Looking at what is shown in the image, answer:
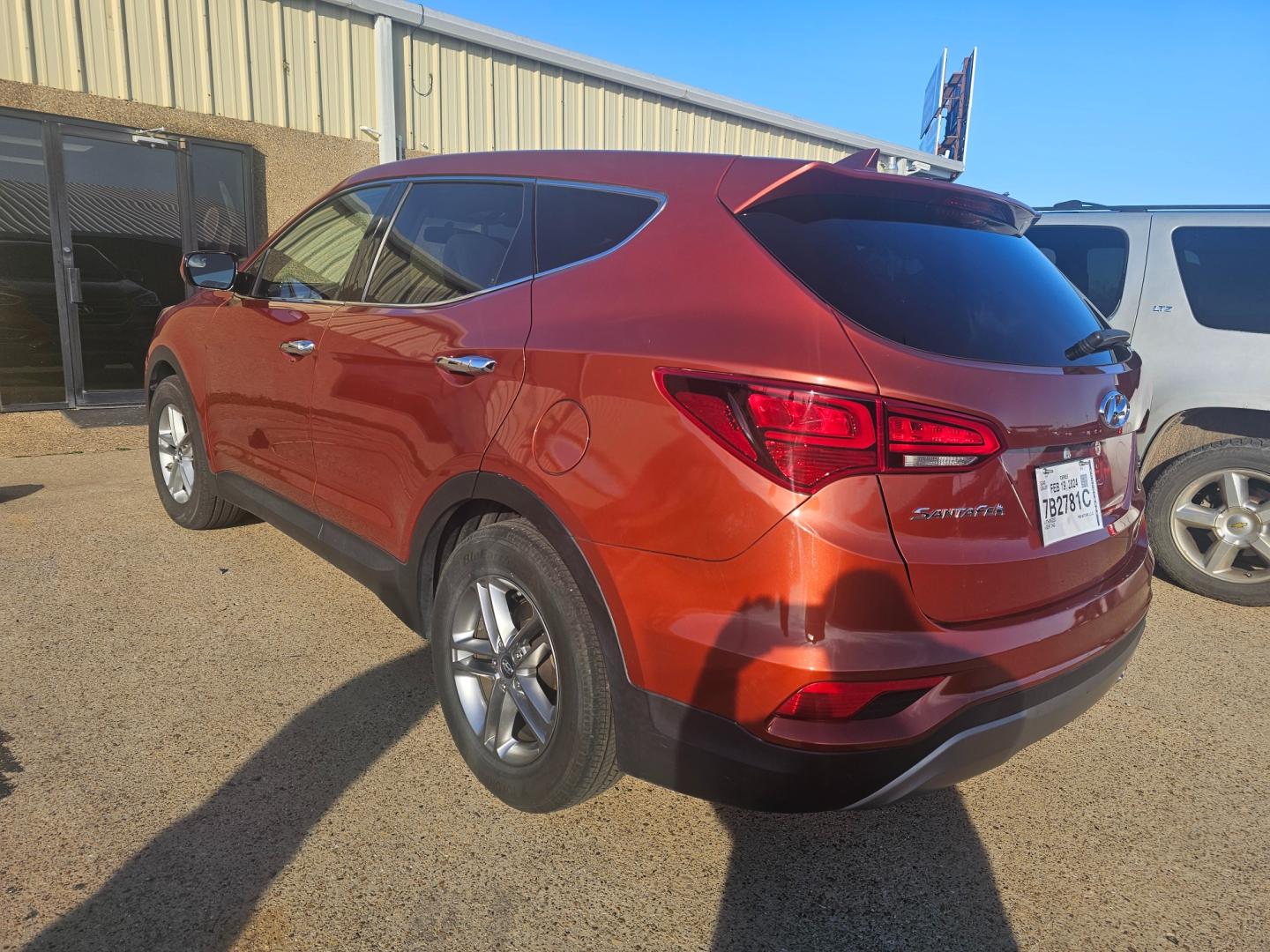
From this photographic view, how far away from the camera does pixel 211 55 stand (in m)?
7.00

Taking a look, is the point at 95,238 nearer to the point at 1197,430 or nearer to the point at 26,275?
the point at 26,275

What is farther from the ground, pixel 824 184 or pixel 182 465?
pixel 824 184

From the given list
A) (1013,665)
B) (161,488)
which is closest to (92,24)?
(161,488)

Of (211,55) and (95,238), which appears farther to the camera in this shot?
(211,55)

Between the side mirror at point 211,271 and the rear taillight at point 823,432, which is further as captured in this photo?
the side mirror at point 211,271

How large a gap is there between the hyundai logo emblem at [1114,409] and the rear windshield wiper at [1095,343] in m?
0.12

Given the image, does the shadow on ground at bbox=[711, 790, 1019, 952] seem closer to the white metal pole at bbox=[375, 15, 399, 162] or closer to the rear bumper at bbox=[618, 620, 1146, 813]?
the rear bumper at bbox=[618, 620, 1146, 813]

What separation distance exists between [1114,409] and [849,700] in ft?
3.69

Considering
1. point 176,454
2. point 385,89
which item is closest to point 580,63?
point 385,89

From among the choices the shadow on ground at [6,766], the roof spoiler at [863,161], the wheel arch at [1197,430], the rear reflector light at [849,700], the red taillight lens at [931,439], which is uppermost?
the roof spoiler at [863,161]

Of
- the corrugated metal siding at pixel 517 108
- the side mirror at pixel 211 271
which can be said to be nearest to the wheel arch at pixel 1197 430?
the side mirror at pixel 211 271

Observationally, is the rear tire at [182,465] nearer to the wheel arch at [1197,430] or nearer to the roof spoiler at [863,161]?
the roof spoiler at [863,161]

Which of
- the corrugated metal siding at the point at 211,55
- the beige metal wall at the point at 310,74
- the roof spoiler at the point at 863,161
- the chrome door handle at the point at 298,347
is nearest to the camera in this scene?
the roof spoiler at the point at 863,161

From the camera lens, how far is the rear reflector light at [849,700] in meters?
1.67
